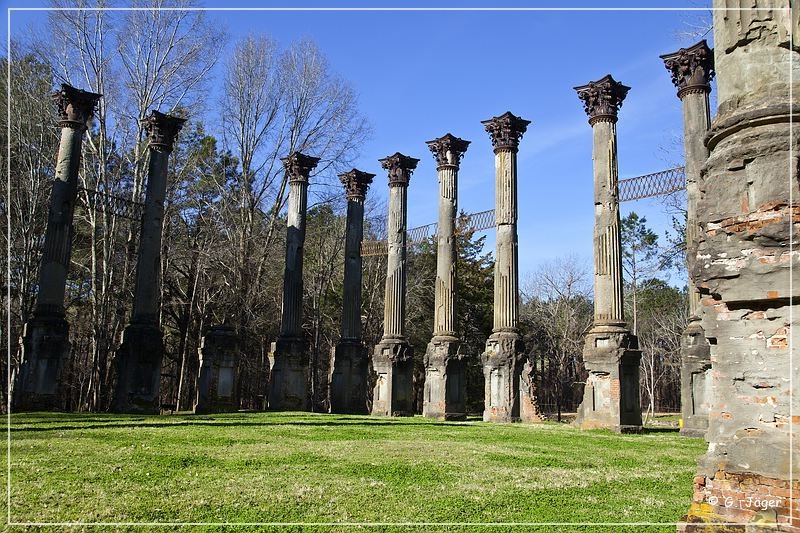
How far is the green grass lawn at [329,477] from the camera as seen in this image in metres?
6.94

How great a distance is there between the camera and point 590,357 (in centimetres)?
1934

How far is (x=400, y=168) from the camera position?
27.1 m

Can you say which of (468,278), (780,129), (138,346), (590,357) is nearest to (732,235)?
(780,129)

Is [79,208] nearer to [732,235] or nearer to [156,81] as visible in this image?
[156,81]

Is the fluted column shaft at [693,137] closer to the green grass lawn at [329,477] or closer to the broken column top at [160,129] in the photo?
the green grass lawn at [329,477]

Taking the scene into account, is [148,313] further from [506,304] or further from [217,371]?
[506,304]

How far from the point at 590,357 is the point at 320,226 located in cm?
2198

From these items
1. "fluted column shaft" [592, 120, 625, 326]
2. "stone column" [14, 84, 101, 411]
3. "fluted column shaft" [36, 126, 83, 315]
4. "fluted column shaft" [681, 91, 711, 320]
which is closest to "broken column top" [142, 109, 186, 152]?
"stone column" [14, 84, 101, 411]

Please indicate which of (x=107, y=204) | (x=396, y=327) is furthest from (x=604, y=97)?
(x=107, y=204)

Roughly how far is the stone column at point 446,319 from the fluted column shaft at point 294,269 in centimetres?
540

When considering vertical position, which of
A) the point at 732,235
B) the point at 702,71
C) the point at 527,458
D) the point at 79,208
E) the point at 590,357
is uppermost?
the point at 702,71

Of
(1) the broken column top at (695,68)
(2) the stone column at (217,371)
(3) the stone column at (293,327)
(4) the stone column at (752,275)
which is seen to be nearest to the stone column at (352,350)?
(3) the stone column at (293,327)

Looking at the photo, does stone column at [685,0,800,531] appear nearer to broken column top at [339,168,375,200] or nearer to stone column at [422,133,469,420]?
stone column at [422,133,469,420]

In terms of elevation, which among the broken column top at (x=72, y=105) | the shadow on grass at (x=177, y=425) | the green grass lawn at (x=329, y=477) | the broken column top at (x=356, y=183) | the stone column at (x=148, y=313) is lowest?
the shadow on grass at (x=177, y=425)
